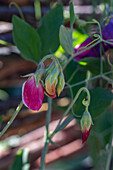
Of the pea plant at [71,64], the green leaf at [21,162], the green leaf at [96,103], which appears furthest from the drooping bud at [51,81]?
the green leaf at [21,162]

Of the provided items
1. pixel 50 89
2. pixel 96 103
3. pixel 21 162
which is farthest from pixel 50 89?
pixel 21 162

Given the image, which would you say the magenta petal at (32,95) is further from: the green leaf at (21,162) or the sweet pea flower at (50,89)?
the green leaf at (21,162)

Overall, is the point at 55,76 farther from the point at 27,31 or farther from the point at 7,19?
the point at 7,19

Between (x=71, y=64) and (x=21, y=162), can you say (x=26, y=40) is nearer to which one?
(x=71, y=64)

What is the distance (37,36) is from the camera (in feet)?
1.47

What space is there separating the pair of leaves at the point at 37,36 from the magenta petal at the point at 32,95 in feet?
0.56

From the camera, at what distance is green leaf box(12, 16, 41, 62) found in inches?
17.2

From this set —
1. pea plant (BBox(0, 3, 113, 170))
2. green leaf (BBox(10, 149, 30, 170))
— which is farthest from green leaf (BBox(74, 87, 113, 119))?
green leaf (BBox(10, 149, 30, 170))

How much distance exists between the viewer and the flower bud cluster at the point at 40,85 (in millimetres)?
280

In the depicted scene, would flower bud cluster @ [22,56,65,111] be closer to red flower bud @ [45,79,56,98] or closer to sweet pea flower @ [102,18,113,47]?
red flower bud @ [45,79,56,98]

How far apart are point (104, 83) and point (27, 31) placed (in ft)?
0.67

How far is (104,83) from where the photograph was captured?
0.55 meters

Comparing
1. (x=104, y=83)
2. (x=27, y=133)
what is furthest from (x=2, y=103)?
(x=104, y=83)

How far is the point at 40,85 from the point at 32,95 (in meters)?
0.02
